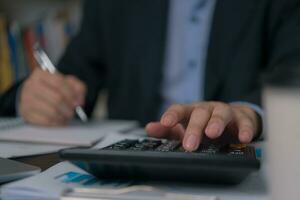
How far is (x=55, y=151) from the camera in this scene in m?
0.60

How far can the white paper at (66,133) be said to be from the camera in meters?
0.68

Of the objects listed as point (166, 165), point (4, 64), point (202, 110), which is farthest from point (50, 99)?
point (4, 64)

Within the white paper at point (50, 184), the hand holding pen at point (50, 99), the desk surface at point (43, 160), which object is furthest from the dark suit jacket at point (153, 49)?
the white paper at point (50, 184)

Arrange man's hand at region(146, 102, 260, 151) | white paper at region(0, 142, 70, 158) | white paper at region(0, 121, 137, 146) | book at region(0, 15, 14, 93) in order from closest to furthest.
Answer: man's hand at region(146, 102, 260, 151), white paper at region(0, 142, 70, 158), white paper at region(0, 121, 137, 146), book at region(0, 15, 14, 93)

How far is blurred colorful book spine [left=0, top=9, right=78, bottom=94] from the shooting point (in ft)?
5.10

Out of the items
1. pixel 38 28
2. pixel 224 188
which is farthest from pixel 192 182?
pixel 38 28

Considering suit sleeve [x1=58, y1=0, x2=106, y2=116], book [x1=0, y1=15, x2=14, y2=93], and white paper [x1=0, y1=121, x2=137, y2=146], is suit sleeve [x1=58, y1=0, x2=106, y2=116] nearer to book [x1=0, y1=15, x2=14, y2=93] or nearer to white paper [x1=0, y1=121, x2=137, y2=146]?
white paper [x1=0, y1=121, x2=137, y2=146]

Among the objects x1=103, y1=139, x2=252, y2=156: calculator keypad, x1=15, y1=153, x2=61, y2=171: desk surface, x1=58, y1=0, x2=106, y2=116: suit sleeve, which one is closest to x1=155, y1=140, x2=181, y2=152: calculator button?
x1=103, y1=139, x2=252, y2=156: calculator keypad

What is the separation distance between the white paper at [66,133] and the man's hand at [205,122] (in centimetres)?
13

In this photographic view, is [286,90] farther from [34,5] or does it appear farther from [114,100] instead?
[34,5]

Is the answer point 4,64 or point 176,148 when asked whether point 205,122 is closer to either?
point 176,148

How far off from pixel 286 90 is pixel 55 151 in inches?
15.9

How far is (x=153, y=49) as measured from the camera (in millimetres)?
1076

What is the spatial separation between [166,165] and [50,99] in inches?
20.9
